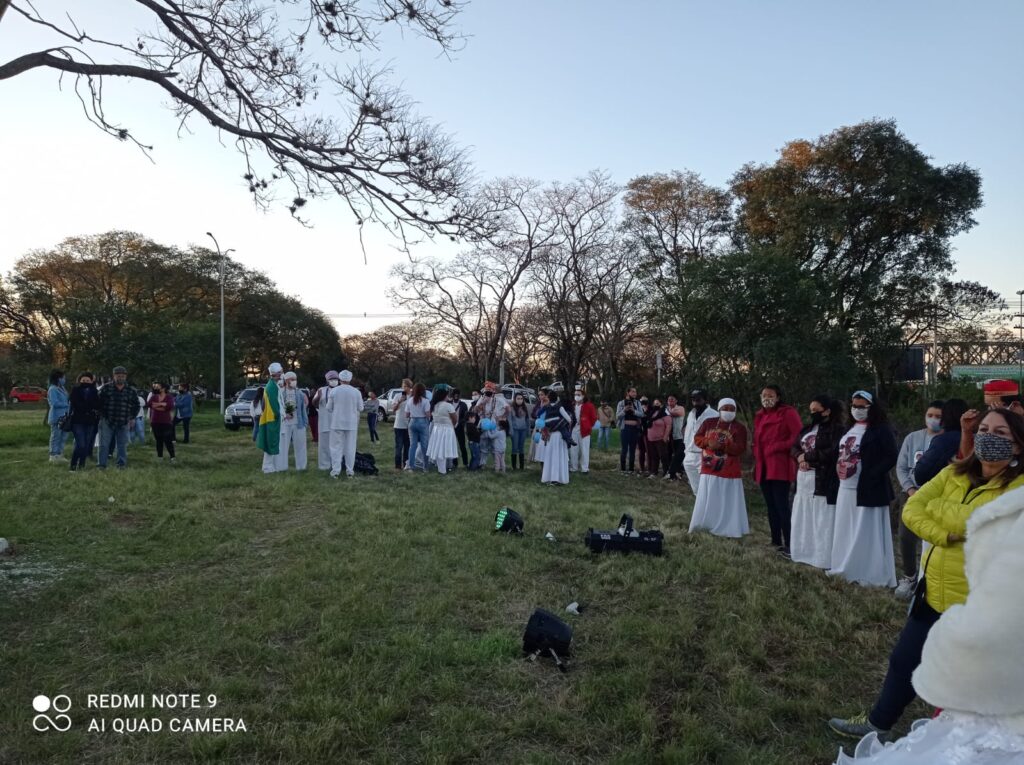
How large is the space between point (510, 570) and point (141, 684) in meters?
3.26

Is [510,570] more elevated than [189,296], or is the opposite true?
[189,296]

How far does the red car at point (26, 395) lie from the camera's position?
48.4 meters

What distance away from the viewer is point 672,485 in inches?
539

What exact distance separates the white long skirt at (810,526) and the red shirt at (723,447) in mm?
1246

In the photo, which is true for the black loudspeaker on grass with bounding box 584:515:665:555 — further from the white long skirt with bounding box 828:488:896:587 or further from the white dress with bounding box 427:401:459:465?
the white dress with bounding box 427:401:459:465

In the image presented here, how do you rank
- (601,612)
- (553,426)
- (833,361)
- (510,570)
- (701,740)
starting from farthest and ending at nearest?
(833,361) → (553,426) → (510,570) → (601,612) → (701,740)

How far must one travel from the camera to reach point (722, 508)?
858 centimetres

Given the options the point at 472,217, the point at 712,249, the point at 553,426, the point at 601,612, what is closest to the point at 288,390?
the point at 553,426

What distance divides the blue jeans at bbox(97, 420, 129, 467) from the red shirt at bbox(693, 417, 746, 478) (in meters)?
10.1

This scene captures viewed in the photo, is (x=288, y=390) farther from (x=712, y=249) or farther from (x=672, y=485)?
(x=712, y=249)

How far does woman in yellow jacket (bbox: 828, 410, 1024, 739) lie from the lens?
3.03 meters

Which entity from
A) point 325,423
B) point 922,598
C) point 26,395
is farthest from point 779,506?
point 26,395

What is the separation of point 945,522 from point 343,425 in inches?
420

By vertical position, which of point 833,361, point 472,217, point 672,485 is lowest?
point 672,485
